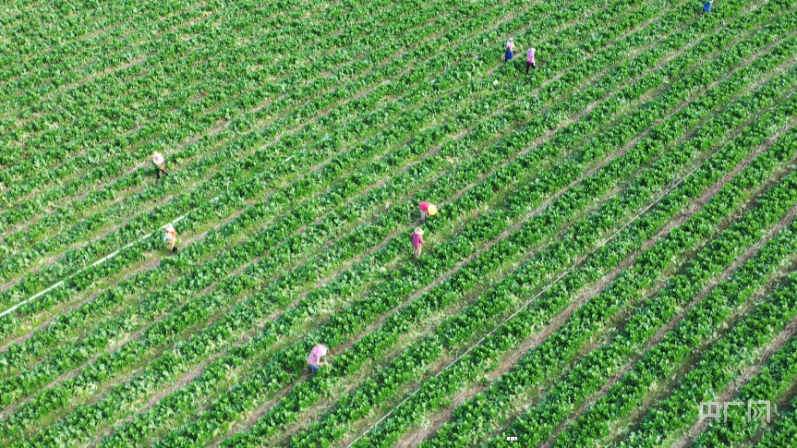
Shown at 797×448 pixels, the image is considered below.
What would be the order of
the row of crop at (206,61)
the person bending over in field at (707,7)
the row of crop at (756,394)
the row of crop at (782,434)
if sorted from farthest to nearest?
the person bending over in field at (707,7) → the row of crop at (206,61) → the row of crop at (756,394) → the row of crop at (782,434)

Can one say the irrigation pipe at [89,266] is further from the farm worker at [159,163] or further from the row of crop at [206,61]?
the row of crop at [206,61]

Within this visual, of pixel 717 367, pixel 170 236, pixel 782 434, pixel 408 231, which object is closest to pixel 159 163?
pixel 170 236

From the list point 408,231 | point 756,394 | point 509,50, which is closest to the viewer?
point 756,394

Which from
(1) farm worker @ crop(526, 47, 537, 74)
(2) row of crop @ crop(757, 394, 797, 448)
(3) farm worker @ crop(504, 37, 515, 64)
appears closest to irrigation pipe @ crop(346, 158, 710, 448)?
(2) row of crop @ crop(757, 394, 797, 448)

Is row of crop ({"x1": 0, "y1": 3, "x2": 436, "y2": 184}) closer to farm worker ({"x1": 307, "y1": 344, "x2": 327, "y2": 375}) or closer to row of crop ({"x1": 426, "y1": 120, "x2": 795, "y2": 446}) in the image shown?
farm worker ({"x1": 307, "y1": 344, "x2": 327, "y2": 375})

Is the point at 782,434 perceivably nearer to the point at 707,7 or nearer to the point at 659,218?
the point at 659,218

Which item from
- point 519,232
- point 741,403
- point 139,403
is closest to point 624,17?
point 519,232

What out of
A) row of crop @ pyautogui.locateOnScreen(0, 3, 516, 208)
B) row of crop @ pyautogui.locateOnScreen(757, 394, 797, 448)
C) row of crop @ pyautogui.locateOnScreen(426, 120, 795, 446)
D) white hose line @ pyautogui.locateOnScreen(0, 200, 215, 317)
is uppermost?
row of crop @ pyautogui.locateOnScreen(0, 3, 516, 208)

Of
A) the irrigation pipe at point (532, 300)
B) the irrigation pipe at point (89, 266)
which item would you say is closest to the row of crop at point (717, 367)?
the irrigation pipe at point (532, 300)
